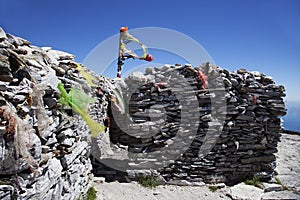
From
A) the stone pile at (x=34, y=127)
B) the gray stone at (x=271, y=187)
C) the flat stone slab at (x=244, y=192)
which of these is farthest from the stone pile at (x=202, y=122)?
the stone pile at (x=34, y=127)

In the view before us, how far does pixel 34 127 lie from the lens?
9.61 feet

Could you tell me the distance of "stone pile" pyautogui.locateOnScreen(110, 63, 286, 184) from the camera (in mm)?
7277

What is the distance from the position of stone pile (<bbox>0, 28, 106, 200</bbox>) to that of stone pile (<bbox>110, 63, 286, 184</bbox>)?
10.3ft

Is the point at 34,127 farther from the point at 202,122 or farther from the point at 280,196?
the point at 280,196

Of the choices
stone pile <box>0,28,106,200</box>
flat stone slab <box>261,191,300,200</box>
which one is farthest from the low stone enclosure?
stone pile <box>0,28,106,200</box>

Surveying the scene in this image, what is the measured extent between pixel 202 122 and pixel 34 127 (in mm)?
5532

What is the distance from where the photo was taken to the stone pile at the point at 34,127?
2.37 m

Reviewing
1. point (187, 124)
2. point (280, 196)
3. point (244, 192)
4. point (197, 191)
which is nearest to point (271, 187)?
point (280, 196)

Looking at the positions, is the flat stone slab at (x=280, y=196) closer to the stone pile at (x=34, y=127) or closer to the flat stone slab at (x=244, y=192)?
the flat stone slab at (x=244, y=192)

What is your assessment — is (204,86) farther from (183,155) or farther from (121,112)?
(121,112)

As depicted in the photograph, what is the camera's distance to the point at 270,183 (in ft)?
24.9

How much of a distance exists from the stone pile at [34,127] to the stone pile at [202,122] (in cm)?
315

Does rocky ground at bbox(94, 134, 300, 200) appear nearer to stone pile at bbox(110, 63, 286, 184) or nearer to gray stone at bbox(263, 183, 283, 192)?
gray stone at bbox(263, 183, 283, 192)

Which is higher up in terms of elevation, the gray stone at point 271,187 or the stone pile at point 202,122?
the stone pile at point 202,122
